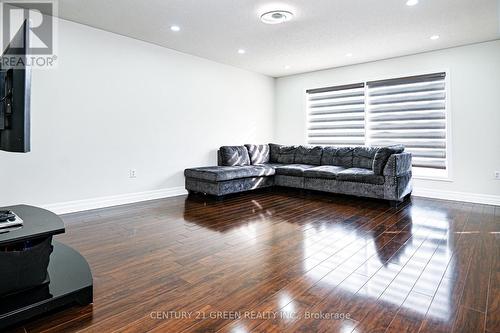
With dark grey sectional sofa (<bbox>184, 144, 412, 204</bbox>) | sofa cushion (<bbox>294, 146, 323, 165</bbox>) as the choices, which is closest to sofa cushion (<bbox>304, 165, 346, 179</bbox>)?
dark grey sectional sofa (<bbox>184, 144, 412, 204</bbox>)

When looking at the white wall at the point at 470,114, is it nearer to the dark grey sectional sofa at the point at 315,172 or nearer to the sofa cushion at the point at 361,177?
the dark grey sectional sofa at the point at 315,172

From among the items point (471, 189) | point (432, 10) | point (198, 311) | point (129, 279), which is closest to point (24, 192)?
point (129, 279)

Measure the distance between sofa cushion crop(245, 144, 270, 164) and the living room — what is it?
0.16 feet

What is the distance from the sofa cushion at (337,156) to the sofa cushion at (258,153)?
4.28 feet

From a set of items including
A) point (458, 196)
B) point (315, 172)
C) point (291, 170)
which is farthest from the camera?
point (291, 170)

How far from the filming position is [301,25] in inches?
157

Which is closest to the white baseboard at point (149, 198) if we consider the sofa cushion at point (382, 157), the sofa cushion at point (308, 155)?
the sofa cushion at point (382, 157)

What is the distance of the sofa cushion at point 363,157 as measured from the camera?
528cm

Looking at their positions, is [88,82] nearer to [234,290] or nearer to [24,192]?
[24,192]

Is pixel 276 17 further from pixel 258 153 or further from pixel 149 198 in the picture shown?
pixel 149 198

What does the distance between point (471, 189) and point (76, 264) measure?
5525mm

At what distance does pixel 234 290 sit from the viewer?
78.0 inches

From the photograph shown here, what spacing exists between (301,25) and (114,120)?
304 cm

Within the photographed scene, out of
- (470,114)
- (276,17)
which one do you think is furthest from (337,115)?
(276,17)
